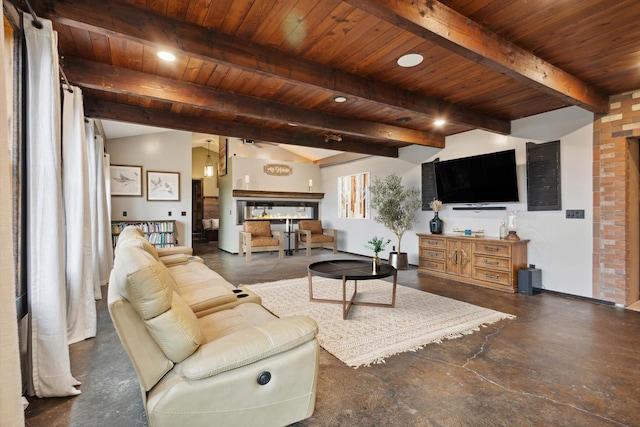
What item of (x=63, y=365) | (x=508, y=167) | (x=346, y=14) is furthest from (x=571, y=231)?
(x=63, y=365)

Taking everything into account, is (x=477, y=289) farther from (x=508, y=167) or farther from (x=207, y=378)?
(x=207, y=378)

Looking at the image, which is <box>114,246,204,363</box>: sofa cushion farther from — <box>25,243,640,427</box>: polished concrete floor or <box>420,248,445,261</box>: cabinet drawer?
<box>420,248,445,261</box>: cabinet drawer

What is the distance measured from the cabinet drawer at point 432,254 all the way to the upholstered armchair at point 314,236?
294cm

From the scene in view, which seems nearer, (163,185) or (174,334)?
(174,334)

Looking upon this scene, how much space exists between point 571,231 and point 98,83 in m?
5.77

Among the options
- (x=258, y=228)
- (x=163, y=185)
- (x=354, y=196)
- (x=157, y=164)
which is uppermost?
(x=157, y=164)

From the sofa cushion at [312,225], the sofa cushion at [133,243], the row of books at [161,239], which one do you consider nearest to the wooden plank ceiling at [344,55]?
the sofa cushion at [133,243]

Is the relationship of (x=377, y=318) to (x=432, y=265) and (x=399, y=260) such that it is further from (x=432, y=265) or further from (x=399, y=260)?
(x=399, y=260)

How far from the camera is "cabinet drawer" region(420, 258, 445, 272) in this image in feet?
17.4

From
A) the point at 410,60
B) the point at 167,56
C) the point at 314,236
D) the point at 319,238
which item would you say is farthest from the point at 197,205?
the point at 410,60

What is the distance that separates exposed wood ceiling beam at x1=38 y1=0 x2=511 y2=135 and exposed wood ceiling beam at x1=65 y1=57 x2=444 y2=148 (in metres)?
0.99

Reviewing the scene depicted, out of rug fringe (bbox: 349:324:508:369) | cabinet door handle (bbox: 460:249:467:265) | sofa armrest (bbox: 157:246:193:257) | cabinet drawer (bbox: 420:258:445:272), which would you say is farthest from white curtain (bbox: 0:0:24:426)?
cabinet drawer (bbox: 420:258:445:272)

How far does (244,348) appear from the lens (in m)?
1.42

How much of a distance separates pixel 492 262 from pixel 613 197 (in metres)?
1.58
